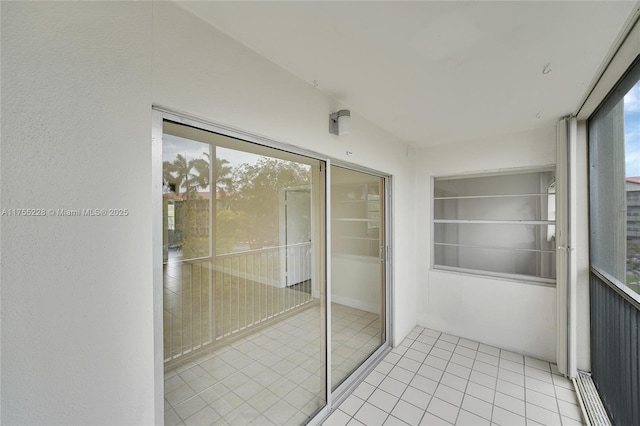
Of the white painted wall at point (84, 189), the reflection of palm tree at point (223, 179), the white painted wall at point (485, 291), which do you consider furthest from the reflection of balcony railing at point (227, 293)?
the white painted wall at point (485, 291)

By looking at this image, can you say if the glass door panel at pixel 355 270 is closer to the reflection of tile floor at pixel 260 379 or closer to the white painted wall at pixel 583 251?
the reflection of tile floor at pixel 260 379

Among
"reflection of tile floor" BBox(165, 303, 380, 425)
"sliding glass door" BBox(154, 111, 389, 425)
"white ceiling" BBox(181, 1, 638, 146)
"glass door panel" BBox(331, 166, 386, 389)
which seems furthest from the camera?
"glass door panel" BBox(331, 166, 386, 389)

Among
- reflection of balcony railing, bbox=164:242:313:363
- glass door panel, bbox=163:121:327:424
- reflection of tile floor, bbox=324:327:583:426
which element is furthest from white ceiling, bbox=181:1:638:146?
reflection of tile floor, bbox=324:327:583:426

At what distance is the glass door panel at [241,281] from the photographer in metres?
1.33

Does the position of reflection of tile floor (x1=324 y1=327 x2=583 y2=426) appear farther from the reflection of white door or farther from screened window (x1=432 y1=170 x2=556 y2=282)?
the reflection of white door

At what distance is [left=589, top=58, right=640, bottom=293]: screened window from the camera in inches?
61.1

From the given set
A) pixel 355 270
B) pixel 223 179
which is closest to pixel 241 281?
pixel 223 179

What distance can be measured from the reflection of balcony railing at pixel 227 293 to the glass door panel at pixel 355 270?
42cm

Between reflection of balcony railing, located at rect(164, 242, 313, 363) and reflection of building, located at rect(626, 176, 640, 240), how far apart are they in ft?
7.04

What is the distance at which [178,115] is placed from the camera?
116 cm

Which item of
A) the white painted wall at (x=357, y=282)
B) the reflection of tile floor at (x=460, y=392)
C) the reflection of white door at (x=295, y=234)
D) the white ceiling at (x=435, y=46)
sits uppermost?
the white ceiling at (x=435, y=46)

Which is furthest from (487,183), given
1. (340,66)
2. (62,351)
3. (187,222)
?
(62,351)

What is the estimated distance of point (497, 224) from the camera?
3.05m

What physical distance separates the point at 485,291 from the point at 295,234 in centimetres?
254
